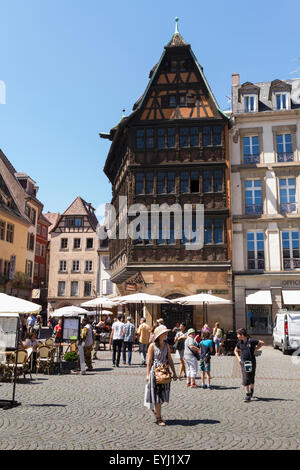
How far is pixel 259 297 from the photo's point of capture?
2748cm

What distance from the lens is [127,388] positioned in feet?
37.6

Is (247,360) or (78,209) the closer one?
(247,360)

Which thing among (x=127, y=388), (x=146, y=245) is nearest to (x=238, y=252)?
(x=146, y=245)

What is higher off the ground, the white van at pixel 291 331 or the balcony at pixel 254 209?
the balcony at pixel 254 209

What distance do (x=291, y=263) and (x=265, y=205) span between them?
406 centimetres

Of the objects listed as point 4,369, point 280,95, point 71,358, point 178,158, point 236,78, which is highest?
point 236,78

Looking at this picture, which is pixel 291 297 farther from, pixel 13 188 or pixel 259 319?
pixel 13 188

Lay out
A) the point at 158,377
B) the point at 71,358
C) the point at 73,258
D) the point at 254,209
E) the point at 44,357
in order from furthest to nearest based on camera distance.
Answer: the point at 73,258
the point at 254,209
the point at 71,358
the point at 44,357
the point at 158,377

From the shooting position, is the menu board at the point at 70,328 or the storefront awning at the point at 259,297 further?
the storefront awning at the point at 259,297

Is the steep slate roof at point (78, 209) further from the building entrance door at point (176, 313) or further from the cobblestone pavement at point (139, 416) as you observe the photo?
the cobblestone pavement at point (139, 416)

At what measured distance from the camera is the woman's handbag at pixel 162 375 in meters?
7.56

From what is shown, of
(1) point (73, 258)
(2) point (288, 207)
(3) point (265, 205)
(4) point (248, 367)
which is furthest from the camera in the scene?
(1) point (73, 258)

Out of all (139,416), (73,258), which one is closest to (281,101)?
(139,416)

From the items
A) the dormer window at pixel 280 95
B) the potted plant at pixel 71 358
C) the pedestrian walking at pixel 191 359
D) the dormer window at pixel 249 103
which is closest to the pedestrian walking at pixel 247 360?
the pedestrian walking at pixel 191 359
